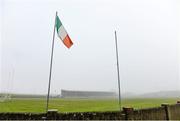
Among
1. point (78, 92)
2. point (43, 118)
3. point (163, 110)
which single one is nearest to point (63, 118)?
point (43, 118)

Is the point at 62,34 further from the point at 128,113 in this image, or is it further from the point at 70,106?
the point at 70,106

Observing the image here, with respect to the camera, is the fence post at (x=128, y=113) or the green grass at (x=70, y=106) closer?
the fence post at (x=128, y=113)

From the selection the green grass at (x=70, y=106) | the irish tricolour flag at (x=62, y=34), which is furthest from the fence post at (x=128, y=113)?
the green grass at (x=70, y=106)

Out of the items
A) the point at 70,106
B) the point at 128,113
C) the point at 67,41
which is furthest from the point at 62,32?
A: the point at 70,106

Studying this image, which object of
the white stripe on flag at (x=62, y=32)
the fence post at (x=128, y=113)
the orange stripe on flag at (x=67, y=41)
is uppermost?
the white stripe on flag at (x=62, y=32)

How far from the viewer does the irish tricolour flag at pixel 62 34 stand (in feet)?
63.9

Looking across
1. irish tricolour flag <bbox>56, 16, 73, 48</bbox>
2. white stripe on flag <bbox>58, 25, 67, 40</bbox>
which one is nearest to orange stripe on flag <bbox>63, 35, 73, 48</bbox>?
irish tricolour flag <bbox>56, 16, 73, 48</bbox>

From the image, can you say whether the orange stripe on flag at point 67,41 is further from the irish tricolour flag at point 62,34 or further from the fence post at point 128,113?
the fence post at point 128,113

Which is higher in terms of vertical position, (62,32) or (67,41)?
(62,32)

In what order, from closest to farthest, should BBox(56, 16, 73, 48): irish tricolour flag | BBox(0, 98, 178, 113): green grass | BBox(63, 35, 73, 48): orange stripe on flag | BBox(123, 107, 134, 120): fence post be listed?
BBox(123, 107, 134, 120): fence post → BBox(56, 16, 73, 48): irish tricolour flag → BBox(63, 35, 73, 48): orange stripe on flag → BBox(0, 98, 178, 113): green grass

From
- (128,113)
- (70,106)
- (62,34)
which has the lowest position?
(128,113)

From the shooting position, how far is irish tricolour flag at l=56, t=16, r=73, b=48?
63.9ft

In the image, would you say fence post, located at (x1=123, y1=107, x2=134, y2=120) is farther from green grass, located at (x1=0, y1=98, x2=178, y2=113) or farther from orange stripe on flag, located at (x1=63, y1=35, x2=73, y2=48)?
green grass, located at (x1=0, y1=98, x2=178, y2=113)

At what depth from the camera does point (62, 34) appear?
774 inches
